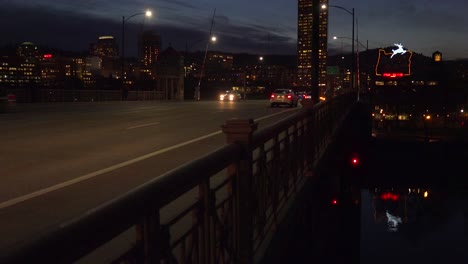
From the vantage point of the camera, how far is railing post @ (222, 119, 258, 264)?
4812 mm

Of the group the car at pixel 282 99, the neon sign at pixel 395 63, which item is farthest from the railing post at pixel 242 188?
the neon sign at pixel 395 63

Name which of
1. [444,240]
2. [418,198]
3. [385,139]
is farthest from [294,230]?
[385,139]

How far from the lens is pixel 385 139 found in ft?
340

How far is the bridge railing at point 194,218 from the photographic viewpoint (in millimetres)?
1985

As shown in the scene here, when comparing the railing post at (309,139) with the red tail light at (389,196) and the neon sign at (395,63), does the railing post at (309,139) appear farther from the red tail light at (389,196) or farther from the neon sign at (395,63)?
the neon sign at (395,63)

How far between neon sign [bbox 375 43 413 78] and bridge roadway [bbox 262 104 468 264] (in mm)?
13665

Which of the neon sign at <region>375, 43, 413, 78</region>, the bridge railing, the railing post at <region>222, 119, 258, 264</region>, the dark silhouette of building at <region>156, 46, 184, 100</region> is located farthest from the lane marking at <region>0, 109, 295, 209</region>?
the neon sign at <region>375, 43, 413, 78</region>

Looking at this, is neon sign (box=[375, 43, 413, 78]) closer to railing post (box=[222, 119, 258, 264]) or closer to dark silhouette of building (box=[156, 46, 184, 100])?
dark silhouette of building (box=[156, 46, 184, 100])

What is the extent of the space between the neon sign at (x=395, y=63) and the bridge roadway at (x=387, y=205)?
13665 millimetres

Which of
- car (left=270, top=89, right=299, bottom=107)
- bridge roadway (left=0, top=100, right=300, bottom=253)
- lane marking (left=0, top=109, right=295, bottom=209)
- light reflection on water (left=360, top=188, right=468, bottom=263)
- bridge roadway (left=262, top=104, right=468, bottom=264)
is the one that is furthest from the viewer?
car (left=270, top=89, right=299, bottom=107)

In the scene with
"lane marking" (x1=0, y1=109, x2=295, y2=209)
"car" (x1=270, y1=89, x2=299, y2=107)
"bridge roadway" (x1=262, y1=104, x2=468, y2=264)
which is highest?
"car" (x1=270, y1=89, x2=299, y2=107)

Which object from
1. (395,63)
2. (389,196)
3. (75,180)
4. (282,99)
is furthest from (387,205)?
(75,180)

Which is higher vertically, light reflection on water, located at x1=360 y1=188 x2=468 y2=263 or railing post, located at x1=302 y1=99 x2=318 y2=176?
railing post, located at x1=302 y1=99 x2=318 y2=176

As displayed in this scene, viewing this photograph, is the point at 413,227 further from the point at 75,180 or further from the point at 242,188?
the point at 242,188
